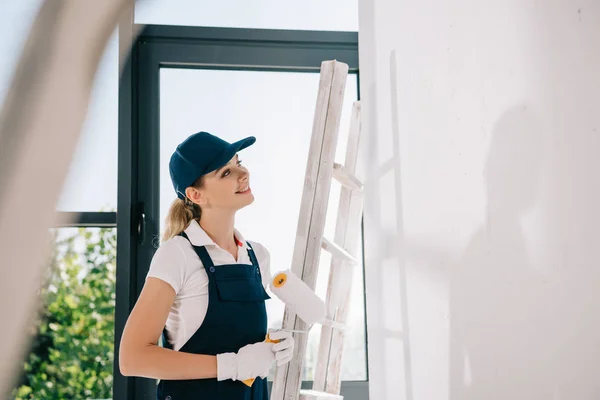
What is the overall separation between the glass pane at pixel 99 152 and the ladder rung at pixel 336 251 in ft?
2.79

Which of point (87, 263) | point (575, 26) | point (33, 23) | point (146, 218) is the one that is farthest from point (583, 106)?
point (33, 23)

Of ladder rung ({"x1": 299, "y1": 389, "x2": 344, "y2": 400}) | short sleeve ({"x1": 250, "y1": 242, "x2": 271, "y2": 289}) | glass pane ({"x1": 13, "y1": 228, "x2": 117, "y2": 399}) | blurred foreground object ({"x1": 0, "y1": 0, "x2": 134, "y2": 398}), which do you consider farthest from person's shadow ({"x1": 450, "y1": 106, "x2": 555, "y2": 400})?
blurred foreground object ({"x1": 0, "y1": 0, "x2": 134, "y2": 398})

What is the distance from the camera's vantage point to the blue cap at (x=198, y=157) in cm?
176

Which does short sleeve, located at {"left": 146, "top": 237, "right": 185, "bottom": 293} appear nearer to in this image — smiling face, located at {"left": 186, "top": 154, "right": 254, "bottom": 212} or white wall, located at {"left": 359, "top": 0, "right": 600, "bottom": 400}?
smiling face, located at {"left": 186, "top": 154, "right": 254, "bottom": 212}

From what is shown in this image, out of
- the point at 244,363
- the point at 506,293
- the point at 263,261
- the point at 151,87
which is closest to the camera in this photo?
the point at 506,293

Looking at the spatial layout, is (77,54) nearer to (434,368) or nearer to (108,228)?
(108,228)

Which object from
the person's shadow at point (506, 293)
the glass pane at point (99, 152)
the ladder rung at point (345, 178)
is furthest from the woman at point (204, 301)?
the glass pane at point (99, 152)

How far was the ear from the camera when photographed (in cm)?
179

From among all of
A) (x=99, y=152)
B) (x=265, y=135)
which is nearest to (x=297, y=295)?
(x=265, y=135)

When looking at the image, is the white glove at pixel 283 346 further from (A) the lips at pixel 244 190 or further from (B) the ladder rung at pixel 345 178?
(B) the ladder rung at pixel 345 178

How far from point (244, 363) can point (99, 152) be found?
3.83 feet

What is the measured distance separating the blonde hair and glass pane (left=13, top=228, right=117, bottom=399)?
0.65 meters

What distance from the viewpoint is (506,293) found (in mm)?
1205

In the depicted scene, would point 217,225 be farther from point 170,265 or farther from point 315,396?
point 315,396
